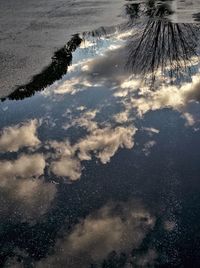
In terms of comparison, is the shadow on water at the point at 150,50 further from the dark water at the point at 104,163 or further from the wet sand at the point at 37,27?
the wet sand at the point at 37,27

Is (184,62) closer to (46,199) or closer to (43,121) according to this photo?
(43,121)

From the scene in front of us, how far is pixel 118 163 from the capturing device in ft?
14.6

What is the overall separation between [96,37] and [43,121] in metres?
3.94

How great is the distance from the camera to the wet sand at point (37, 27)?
7.31 metres

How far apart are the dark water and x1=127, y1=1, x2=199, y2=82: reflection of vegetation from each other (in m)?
0.04

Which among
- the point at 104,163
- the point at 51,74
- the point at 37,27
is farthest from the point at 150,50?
the point at 104,163

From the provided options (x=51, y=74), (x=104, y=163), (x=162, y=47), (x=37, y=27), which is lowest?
(x=104, y=163)

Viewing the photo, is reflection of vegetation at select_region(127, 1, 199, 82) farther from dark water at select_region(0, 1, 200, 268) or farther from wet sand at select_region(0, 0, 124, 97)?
wet sand at select_region(0, 0, 124, 97)

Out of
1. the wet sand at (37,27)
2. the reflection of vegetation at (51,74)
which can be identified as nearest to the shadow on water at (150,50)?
the reflection of vegetation at (51,74)

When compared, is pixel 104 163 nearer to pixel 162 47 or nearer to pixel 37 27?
pixel 162 47

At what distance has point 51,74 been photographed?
703 cm

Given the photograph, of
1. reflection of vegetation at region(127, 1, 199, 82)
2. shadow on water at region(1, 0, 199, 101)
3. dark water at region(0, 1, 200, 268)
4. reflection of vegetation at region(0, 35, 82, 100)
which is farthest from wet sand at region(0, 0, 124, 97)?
reflection of vegetation at region(127, 1, 199, 82)

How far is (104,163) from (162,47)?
14.0 feet

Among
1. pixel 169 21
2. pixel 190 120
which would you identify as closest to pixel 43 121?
pixel 190 120
